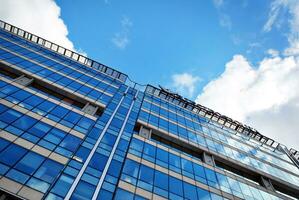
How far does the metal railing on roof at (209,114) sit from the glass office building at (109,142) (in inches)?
8.2

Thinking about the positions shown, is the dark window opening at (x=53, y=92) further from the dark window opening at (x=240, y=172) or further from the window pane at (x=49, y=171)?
the dark window opening at (x=240, y=172)

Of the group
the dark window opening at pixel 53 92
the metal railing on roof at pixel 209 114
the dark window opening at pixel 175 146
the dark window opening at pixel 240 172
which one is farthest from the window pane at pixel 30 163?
the metal railing on roof at pixel 209 114

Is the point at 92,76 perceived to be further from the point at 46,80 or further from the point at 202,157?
the point at 202,157

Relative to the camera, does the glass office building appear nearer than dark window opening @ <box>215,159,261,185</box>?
Yes

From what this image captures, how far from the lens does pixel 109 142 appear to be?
28641 millimetres

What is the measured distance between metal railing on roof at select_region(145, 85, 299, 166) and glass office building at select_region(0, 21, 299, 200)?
0.21m

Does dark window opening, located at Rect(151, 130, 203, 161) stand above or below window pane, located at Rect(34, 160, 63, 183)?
above

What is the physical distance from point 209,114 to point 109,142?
94.0 ft

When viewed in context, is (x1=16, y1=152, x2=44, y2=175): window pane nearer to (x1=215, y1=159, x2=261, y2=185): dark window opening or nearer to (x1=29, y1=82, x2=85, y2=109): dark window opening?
(x1=29, y1=82, x2=85, y2=109): dark window opening

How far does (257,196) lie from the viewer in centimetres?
3183

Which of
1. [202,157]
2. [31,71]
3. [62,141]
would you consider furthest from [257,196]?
[31,71]

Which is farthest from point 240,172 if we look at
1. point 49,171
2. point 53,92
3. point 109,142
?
point 53,92

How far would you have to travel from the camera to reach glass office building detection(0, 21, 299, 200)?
2158 centimetres

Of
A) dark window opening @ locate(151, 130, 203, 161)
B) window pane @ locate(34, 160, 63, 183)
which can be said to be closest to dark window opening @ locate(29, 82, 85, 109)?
dark window opening @ locate(151, 130, 203, 161)
